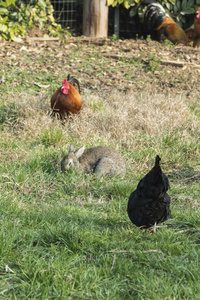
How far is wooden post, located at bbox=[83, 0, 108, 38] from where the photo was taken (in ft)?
36.5

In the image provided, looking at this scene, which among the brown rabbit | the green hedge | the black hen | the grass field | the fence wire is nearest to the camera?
the grass field

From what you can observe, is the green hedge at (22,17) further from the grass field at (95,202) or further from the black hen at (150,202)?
the black hen at (150,202)

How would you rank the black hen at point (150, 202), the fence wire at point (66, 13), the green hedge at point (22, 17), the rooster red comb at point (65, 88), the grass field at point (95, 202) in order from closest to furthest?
1. the grass field at point (95, 202)
2. the black hen at point (150, 202)
3. the rooster red comb at point (65, 88)
4. the green hedge at point (22, 17)
5. the fence wire at point (66, 13)

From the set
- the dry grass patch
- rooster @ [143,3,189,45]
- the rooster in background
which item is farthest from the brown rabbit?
rooster @ [143,3,189,45]

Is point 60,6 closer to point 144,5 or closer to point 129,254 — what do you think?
point 144,5

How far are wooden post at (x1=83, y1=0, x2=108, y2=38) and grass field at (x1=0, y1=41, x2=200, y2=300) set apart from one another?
363cm

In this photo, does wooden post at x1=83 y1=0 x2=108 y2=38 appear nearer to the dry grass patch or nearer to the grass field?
the grass field

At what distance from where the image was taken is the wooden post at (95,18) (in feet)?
36.5

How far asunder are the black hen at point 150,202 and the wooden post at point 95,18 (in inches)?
341

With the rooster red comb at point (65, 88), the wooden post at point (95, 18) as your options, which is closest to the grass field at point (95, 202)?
the rooster red comb at point (65, 88)

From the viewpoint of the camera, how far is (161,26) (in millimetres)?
11242

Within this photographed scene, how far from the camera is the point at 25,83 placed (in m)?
8.38

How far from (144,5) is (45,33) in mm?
3132

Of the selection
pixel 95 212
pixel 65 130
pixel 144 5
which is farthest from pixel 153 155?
pixel 144 5
